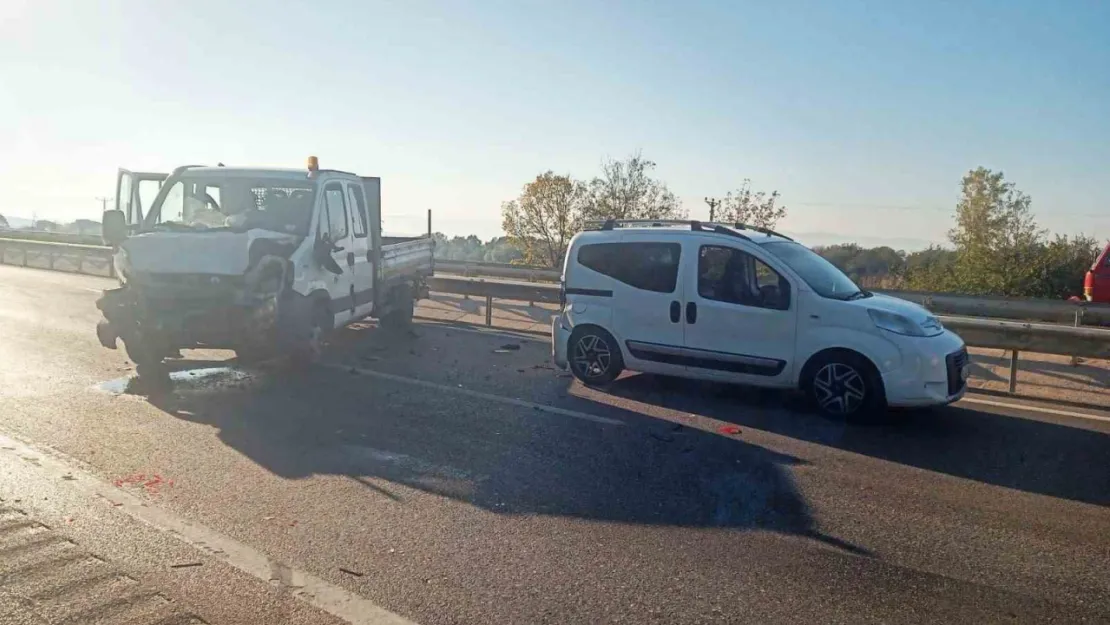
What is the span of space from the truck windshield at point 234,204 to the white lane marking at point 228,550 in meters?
3.90

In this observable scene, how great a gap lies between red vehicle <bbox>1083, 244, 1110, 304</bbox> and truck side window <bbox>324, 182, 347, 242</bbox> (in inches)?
574

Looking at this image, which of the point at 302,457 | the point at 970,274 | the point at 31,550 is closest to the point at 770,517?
the point at 302,457

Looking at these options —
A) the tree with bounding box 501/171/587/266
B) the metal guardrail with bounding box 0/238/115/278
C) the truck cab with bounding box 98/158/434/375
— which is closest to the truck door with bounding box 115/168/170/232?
the truck cab with bounding box 98/158/434/375

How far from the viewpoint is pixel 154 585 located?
14.2 feet

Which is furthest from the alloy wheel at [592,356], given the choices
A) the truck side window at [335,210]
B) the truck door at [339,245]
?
the truck side window at [335,210]

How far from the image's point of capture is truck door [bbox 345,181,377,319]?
11266 millimetres

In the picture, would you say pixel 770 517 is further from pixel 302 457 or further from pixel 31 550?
pixel 31 550

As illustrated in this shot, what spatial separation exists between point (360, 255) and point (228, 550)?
7.02m

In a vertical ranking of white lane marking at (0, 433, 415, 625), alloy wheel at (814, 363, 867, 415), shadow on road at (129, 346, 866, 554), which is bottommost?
white lane marking at (0, 433, 415, 625)

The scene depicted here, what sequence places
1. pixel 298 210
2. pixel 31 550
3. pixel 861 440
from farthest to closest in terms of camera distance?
pixel 298 210
pixel 861 440
pixel 31 550

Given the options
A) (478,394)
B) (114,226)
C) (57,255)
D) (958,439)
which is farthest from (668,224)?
(57,255)

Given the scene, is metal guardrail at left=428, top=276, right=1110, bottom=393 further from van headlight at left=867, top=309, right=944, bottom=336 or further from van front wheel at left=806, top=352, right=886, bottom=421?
van front wheel at left=806, top=352, right=886, bottom=421

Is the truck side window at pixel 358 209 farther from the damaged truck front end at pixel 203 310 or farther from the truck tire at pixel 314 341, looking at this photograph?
the damaged truck front end at pixel 203 310

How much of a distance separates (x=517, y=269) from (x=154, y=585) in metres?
20.7
